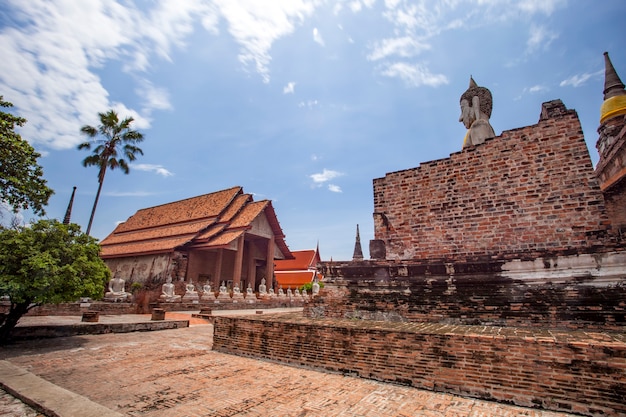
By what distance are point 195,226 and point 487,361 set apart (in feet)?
71.3

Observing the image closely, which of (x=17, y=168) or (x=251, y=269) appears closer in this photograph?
(x=17, y=168)

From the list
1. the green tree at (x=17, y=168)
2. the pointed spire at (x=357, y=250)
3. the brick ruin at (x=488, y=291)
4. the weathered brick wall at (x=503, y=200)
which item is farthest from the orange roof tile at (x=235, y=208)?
the weathered brick wall at (x=503, y=200)

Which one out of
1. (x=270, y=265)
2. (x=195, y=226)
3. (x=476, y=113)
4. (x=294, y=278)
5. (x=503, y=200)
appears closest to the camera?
(x=503, y=200)

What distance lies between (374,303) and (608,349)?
9.94ft

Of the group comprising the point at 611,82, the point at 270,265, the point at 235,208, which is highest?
the point at 611,82

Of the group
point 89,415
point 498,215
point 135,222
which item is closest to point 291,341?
point 89,415

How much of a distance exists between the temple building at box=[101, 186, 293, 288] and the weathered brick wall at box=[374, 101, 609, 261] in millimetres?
14807

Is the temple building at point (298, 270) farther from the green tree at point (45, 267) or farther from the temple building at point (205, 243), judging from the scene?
the green tree at point (45, 267)

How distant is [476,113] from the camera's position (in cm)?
732

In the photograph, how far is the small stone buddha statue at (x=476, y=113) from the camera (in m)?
7.03

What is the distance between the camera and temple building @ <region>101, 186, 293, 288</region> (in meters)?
20.3

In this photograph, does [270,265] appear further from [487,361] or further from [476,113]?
[487,361]

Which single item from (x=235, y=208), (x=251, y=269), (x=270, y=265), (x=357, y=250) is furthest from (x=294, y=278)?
(x=357, y=250)

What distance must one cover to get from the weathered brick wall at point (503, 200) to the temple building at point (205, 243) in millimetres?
14807
